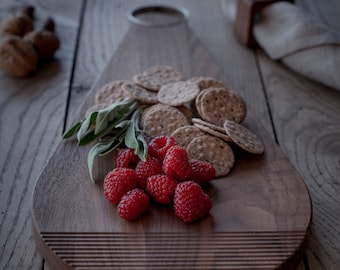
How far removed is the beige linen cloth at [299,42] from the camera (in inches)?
54.7

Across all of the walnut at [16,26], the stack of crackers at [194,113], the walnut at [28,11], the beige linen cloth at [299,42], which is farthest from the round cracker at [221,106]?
the walnut at [28,11]

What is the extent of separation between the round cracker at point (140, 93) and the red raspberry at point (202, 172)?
241 mm

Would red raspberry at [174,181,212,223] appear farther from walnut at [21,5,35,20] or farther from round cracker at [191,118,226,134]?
walnut at [21,5,35,20]

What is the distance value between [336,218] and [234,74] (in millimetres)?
593

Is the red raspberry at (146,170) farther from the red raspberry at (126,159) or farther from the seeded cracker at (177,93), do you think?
the seeded cracker at (177,93)

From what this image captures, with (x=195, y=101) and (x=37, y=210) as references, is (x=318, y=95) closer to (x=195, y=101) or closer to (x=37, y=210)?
(x=195, y=101)

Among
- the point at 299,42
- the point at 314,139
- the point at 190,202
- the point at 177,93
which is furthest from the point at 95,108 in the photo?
the point at 299,42

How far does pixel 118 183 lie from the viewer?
36.7 inches

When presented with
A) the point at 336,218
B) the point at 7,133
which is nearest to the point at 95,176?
the point at 7,133

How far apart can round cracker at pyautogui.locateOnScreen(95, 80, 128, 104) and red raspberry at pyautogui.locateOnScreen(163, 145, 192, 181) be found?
29 cm

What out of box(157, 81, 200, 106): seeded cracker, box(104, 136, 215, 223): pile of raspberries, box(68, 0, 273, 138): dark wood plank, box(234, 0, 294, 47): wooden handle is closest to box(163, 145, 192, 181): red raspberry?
box(104, 136, 215, 223): pile of raspberries

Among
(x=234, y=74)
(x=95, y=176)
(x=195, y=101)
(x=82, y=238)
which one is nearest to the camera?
(x=82, y=238)

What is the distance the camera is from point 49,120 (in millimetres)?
1305

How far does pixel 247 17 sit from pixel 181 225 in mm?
855
